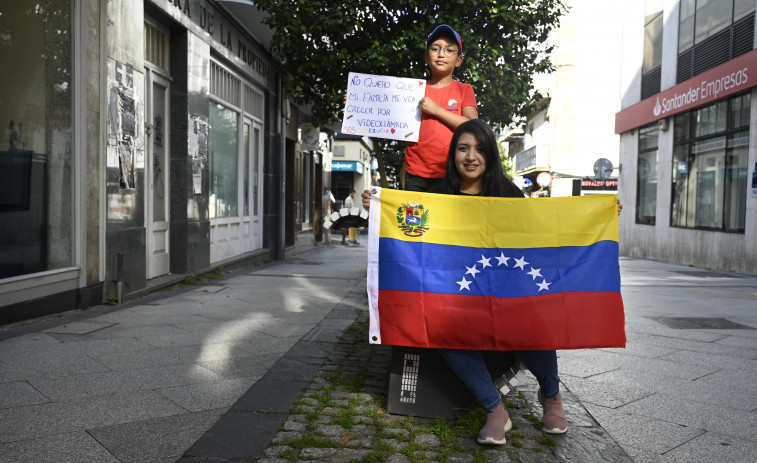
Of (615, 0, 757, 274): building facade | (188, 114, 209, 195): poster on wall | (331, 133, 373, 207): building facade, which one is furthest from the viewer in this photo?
(331, 133, 373, 207): building facade

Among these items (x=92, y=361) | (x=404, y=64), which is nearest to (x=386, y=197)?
(x=92, y=361)

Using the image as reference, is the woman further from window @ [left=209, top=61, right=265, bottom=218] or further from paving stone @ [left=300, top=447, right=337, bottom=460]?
window @ [left=209, top=61, right=265, bottom=218]

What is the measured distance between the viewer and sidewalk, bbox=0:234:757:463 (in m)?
3.08

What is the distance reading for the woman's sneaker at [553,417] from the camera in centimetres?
336

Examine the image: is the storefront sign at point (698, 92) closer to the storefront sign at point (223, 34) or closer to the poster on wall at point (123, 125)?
the storefront sign at point (223, 34)

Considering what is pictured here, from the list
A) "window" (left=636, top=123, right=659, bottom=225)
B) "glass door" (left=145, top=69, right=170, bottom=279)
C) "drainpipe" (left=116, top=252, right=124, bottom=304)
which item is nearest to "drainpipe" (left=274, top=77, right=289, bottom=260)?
"glass door" (left=145, top=69, right=170, bottom=279)

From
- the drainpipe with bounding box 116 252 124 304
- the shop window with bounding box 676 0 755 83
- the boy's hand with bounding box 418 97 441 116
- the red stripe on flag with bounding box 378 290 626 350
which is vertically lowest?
the drainpipe with bounding box 116 252 124 304

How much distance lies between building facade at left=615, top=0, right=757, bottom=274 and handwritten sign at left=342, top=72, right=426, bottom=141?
42.7 feet

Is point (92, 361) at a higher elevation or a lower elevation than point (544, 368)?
lower

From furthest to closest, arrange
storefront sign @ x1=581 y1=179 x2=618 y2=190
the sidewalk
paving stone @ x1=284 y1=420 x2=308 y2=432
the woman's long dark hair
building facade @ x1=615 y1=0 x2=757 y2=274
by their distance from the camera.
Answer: storefront sign @ x1=581 y1=179 x2=618 y2=190 → building facade @ x1=615 y1=0 x2=757 y2=274 → the woman's long dark hair → paving stone @ x1=284 y1=420 x2=308 y2=432 → the sidewalk

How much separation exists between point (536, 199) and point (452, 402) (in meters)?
1.19

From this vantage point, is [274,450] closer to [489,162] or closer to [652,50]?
[489,162]

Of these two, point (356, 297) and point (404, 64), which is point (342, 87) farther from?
point (356, 297)

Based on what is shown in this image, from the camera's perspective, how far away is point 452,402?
3.56 m
